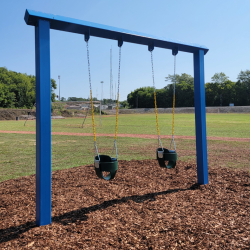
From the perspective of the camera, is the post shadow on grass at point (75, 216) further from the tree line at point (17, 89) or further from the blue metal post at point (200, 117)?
the tree line at point (17, 89)

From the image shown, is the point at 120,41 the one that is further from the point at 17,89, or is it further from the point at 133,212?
the point at 17,89

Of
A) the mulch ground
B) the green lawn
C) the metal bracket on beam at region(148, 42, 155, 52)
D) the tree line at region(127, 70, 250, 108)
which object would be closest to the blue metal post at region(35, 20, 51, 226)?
the mulch ground

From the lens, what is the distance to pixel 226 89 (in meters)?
86.6

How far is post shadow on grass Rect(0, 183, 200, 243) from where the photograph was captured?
2946 mm

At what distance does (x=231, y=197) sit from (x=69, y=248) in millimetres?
2741

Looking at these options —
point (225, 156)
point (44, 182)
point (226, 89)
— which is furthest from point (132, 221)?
point (226, 89)

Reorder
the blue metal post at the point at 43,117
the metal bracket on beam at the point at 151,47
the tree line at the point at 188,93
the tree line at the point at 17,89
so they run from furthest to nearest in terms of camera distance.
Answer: the tree line at the point at 188,93, the tree line at the point at 17,89, the metal bracket on beam at the point at 151,47, the blue metal post at the point at 43,117

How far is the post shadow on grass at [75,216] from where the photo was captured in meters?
2.95

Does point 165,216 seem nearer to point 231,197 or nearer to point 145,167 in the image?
point 231,197

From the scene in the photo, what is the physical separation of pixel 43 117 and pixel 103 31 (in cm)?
159

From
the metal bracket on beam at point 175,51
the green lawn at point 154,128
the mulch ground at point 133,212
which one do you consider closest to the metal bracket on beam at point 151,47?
the metal bracket on beam at point 175,51

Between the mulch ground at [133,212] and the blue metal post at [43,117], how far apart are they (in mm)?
309

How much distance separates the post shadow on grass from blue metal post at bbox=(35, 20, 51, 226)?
0.20m

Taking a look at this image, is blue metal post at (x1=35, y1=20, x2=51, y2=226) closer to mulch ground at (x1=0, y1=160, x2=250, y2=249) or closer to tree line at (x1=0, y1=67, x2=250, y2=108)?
mulch ground at (x1=0, y1=160, x2=250, y2=249)
